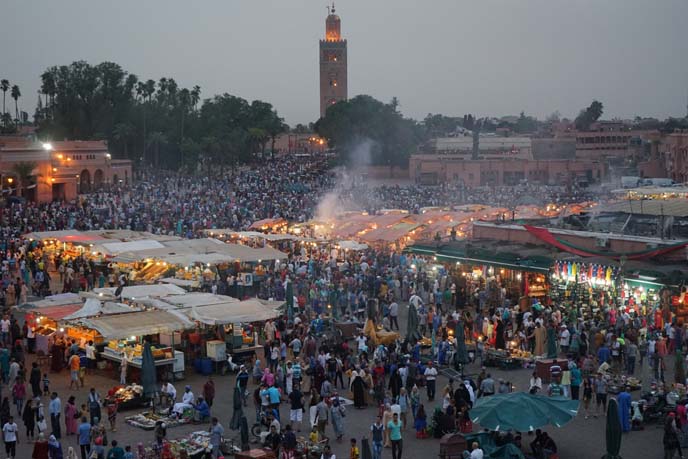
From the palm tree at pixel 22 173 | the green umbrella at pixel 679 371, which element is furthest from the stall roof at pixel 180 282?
the palm tree at pixel 22 173

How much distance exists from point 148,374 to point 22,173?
1448 inches

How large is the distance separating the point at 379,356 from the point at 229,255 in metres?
10.5

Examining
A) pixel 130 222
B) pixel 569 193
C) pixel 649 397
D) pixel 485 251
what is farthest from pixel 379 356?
pixel 569 193

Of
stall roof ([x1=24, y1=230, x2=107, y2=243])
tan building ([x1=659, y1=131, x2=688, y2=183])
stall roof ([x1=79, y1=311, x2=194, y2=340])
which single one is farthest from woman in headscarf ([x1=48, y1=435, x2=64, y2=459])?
tan building ([x1=659, y1=131, x2=688, y2=183])

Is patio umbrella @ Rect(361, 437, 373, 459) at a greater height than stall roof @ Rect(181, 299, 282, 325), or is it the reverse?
stall roof @ Rect(181, 299, 282, 325)

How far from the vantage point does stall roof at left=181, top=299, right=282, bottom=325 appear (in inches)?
728

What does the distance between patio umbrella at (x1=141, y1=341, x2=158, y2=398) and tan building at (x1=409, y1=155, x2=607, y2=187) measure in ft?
185

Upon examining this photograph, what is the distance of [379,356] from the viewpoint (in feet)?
58.1

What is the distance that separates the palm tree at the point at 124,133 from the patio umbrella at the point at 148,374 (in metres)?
60.5

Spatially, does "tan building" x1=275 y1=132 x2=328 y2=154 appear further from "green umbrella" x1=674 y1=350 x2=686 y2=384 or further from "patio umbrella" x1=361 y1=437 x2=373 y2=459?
"patio umbrella" x1=361 y1=437 x2=373 y2=459

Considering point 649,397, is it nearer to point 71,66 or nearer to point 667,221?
point 667,221

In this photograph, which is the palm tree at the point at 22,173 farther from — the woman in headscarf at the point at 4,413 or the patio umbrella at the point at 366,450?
the patio umbrella at the point at 366,450

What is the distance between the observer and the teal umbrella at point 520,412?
12.4 metres

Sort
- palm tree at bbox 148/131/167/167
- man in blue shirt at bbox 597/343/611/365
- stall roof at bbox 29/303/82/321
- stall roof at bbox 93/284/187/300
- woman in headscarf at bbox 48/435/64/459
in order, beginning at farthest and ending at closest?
palm tree at bbox 148/131/167/167, stall roof at bbox 93/284/187/300, stall roof at bbox 29/303/82/321, man in blue shirt at bbox 597/343/611/365, woman in headscarf at bbox 48/435/64/459
